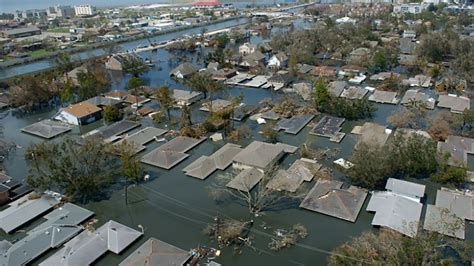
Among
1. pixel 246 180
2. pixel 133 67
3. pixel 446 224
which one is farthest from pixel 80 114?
pixel 446 224

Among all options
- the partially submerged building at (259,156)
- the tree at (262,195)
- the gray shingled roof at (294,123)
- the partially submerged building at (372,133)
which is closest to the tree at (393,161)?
the partially submerged building at (372,133)

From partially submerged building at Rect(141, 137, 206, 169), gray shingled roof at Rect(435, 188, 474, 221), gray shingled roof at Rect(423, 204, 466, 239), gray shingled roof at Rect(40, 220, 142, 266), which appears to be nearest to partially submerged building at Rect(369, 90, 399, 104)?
gray shingled roof at Rect(435, 188, 474, 221)

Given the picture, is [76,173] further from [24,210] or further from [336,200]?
[336,200]

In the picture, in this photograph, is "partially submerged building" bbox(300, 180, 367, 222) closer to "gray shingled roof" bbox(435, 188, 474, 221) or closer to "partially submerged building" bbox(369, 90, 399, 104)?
"gray shingled roof" bbox(435, 188, 474, 221)

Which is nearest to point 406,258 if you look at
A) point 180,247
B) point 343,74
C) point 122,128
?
point 180,247

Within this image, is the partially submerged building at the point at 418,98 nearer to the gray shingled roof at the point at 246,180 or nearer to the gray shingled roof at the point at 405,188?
the gray shingled roof at the point at 405,188
